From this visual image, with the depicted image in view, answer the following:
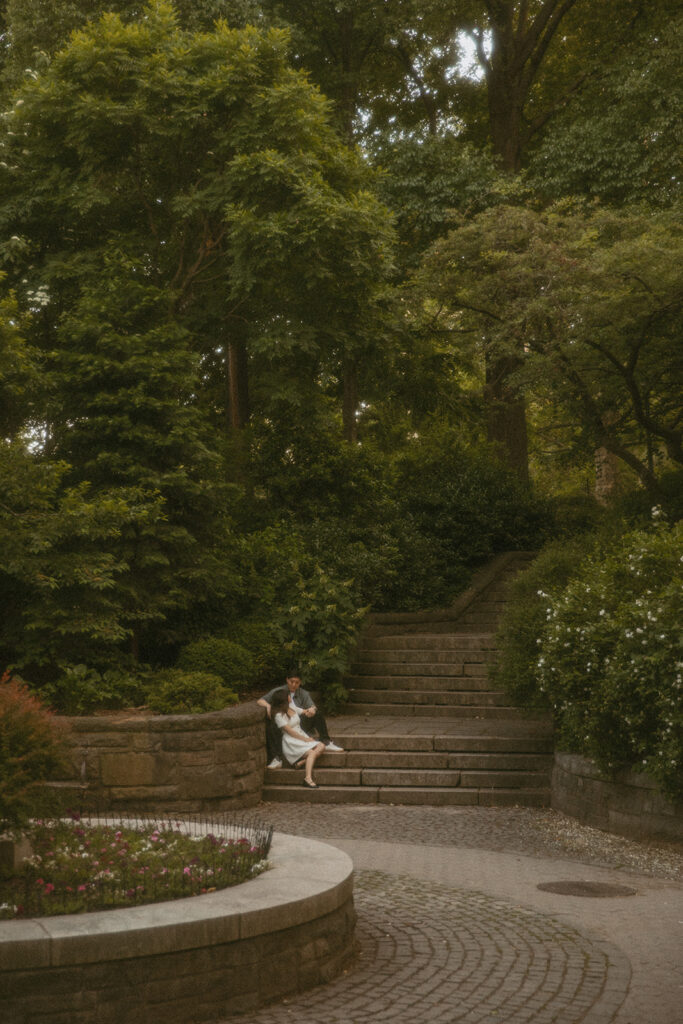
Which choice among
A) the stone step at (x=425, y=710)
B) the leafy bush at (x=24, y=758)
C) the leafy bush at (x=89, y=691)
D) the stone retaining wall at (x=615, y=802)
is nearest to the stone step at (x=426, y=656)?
the stone step at (x=425, y=710)

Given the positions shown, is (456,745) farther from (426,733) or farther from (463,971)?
(463,971)

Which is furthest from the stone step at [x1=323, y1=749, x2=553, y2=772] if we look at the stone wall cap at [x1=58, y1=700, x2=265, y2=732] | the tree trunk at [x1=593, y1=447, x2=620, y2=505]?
the tree trunk at [x1=593, y1=447, x2=620, y2=505]

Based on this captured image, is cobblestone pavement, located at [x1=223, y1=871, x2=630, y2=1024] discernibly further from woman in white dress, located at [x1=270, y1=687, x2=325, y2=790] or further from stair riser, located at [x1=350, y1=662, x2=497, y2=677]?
stair riser, located at [x1=350, y1=662, x2=497, y2=677]

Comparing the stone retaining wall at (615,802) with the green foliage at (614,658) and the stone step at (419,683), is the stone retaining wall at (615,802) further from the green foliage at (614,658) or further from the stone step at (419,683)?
the stone step at (419,683)

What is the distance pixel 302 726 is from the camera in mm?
12258

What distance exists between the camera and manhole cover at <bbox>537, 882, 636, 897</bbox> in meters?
7.75

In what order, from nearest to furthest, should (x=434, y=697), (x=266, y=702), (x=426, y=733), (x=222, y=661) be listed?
(x=266, y=702)
(x=426, y=733)
(x=222, y=661)
(x=434, y=697)

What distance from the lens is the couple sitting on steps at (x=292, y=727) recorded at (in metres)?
12.0

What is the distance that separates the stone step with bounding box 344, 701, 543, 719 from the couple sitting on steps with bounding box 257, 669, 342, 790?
6.58 ft

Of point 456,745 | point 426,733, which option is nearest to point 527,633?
point 456,745

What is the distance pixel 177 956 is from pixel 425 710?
9.39 meters

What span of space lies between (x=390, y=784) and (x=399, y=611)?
20.1 feet

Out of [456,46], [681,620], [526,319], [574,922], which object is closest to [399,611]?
[526,319]

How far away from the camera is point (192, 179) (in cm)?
1619
